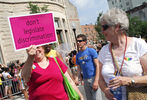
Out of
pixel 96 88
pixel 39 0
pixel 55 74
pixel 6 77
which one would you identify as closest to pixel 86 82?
pixel 96 88

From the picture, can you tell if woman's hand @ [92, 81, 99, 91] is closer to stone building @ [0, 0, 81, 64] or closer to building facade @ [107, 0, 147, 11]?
stone building @ [0, 0, 81, 64]

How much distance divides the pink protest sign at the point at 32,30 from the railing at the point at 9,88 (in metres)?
7.17

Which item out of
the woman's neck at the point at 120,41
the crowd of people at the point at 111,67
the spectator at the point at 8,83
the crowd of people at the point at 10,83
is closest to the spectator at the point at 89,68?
the crowd of people at the point at 111,67

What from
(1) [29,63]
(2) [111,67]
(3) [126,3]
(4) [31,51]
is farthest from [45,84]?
(3) [126,3]

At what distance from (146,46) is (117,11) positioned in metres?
0.56

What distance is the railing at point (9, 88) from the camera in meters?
8.96

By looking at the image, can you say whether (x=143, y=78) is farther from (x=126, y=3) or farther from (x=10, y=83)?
(x=126, y=3)

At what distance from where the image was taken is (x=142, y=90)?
2.07m

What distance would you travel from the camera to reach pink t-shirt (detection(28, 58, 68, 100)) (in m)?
2.49

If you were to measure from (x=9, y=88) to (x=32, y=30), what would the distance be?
741 cm

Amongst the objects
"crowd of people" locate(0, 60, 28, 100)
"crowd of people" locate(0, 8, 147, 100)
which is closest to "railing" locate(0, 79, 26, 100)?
"crowd of people" locate(0, 60, 28, 100)

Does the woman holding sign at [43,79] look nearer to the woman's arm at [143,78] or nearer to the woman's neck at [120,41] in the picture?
the woman's neck at [120,41]

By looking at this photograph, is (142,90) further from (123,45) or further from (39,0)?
(39,0)

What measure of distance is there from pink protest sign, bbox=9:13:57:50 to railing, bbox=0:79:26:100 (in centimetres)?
717
